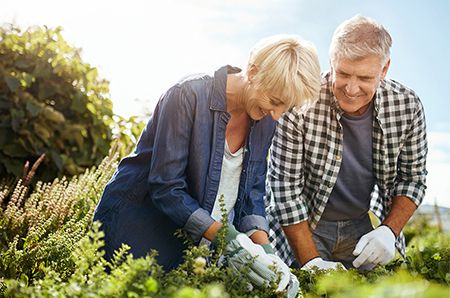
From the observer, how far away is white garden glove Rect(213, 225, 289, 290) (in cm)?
207

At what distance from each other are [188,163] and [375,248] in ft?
3.49

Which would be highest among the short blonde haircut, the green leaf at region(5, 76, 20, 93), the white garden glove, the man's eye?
the short blonde haircut

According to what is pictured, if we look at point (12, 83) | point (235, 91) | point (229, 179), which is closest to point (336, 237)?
point (229, 179)

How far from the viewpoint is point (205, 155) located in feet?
7.72

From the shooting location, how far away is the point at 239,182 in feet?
8.36

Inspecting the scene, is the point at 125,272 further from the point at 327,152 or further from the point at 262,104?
the point at 327,152

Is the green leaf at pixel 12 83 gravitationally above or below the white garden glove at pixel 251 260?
above

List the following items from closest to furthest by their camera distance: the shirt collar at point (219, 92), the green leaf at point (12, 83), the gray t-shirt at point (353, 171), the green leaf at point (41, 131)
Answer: the shirt collar at point (219, 92), the gray t-shirt at point (353, 171), the green leaf at point (12, 83), the green leaf at point (41, 131)

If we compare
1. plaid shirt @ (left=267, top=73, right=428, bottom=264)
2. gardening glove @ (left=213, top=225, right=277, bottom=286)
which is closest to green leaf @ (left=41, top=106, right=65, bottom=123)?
plaid shirt @ (left=267, top=73, right=428, bottom=264)

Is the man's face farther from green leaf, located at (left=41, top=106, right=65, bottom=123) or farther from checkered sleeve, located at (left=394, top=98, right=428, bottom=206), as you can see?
green leaf, located at (left=41, top=106, right=65, bottom=123)

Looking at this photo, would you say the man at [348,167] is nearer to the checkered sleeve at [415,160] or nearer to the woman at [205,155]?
the checkered sleeve at [415,160]

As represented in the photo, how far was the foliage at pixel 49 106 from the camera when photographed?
4586mm

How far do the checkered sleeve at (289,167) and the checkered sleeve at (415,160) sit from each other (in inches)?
21.1

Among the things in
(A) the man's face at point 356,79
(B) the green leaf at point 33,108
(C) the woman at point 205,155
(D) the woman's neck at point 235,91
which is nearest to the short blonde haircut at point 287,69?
(C) the woman at point 205,155
